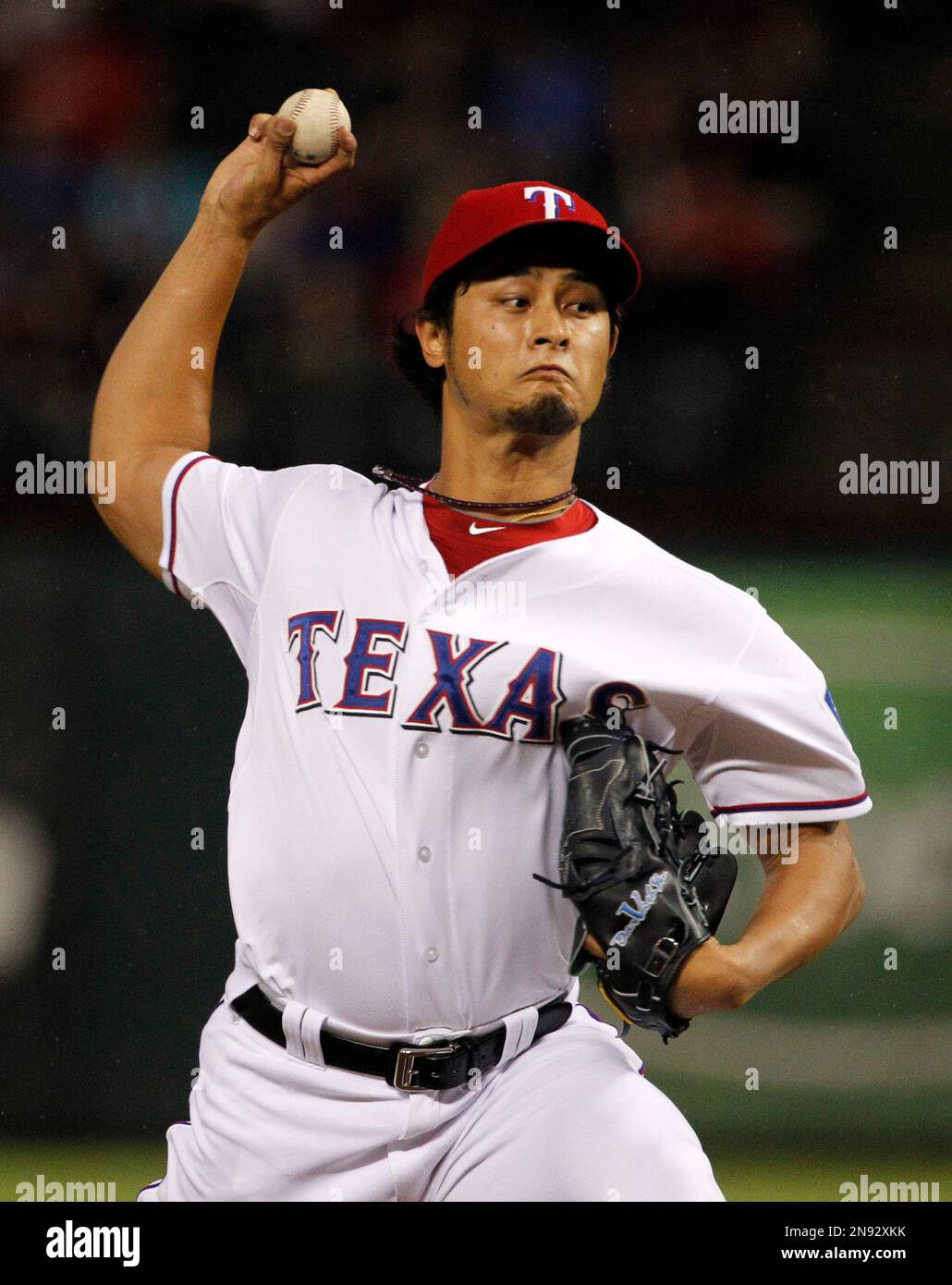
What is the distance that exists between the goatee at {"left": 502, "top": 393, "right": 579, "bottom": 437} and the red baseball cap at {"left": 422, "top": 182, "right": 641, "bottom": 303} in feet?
0.74

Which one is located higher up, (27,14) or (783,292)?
(27,14)

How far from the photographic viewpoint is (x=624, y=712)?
7.68ft

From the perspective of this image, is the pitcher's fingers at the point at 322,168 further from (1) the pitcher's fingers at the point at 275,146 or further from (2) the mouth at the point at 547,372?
(2) the mouth at the point at 547,372

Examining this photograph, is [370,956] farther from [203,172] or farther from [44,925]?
[203,172]

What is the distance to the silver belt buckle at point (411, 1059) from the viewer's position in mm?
2240

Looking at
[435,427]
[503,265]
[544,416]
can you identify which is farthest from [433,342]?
[435,427]

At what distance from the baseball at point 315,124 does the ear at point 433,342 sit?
1.00 ft

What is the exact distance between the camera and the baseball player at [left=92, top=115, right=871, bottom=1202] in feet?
7.34

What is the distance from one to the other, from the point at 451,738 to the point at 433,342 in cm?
70

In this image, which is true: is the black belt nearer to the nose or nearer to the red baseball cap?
the nose

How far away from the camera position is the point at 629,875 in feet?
6.97

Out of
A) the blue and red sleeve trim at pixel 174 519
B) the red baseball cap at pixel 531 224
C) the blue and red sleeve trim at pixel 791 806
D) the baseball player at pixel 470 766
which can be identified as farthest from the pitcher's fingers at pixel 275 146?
the blue and red sleeve trim at pixel 791 806
